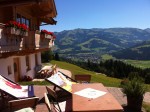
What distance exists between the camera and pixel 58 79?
1069cm

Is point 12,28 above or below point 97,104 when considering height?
above

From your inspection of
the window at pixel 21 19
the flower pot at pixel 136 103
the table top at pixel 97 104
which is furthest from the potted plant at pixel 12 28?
the flower pot at pixel 136 103

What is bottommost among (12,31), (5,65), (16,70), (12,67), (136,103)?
(136,103)

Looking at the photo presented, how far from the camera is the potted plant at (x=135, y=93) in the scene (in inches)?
449

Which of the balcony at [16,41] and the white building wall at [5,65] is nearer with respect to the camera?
the balcony at [16,41]

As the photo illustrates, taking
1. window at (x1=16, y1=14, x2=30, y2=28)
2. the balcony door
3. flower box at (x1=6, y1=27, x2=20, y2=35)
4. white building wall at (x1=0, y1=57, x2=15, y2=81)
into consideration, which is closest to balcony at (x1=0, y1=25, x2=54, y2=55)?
flower box at (x1=6, y1=27, x2=20, y2=35)

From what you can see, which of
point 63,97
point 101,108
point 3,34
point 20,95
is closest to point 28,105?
point 20,95

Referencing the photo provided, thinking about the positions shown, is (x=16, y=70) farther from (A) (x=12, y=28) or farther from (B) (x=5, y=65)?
(A) (x=12, y=28)

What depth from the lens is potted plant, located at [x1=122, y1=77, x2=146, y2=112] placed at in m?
11.4

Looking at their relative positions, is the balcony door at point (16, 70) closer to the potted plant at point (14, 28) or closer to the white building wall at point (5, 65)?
the white building wall at point (5, 65)

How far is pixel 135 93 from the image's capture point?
11.5 m

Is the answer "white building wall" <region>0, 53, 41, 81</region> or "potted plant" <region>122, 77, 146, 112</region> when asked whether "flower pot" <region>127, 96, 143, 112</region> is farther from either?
"white building wall" <region>0, 53, 41, 81</region>

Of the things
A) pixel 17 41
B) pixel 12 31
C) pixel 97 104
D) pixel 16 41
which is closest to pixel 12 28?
pixel 12 31

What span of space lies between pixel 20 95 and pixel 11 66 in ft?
30.2
